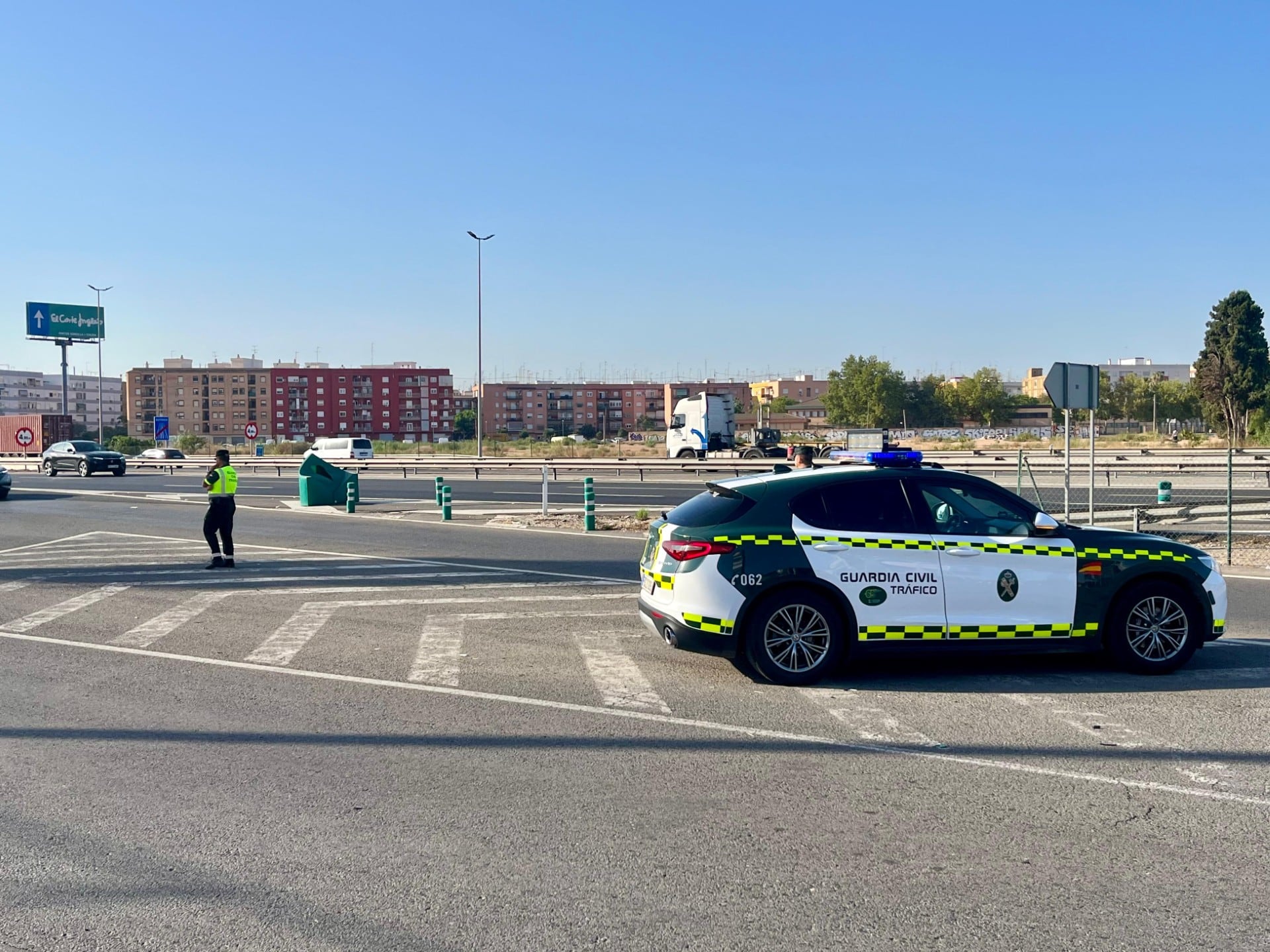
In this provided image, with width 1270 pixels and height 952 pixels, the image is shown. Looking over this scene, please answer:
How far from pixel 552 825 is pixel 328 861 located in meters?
1.03

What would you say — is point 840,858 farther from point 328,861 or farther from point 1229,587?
point 1229,587

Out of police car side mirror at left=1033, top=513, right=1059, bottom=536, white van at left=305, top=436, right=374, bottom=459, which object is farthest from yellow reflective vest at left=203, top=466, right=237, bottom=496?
white van at left=305, top=436, right=374, bottom=459

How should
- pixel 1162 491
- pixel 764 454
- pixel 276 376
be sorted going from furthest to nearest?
pixel 276 376 < pixel 764 454 < pixel 1162 491

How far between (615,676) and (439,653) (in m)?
1.82

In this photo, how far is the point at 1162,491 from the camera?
809 inches

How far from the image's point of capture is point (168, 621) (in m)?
11.5

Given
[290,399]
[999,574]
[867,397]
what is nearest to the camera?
[999,574]

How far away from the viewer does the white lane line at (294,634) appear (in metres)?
9.55

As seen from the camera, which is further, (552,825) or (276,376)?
(276,376)

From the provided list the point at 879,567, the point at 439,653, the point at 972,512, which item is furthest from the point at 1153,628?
the point at 439,653

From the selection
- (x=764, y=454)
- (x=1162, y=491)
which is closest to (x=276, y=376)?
(x=764, y=454)

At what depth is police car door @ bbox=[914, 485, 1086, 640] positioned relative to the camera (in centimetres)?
832

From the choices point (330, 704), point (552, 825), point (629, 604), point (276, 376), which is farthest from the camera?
point (276, 376)

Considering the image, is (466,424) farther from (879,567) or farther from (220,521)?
(879,567)
